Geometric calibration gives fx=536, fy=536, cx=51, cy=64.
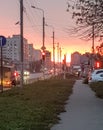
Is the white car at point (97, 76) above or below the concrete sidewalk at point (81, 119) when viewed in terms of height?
above

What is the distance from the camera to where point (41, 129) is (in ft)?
46.9

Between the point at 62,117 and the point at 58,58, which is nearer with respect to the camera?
the point at 62,117

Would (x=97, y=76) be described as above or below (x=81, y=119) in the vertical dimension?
above

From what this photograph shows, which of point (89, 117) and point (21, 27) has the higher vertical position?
point (21, 27)

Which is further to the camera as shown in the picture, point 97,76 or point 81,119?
point 97,76

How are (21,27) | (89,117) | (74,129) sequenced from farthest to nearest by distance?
(21,27) < (89,117) < (74,129)

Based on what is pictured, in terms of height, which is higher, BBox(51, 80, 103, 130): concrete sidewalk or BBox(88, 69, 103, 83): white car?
BBox(88, 69, 103, 83): white car

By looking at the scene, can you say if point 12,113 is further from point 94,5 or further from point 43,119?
point 94,5

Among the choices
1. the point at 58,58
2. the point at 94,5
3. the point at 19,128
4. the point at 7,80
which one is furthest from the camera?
the point at 58,58

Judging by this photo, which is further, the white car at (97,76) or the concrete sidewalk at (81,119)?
the white car at (97,76)

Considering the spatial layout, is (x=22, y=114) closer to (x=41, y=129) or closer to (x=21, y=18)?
(x=41, y=129)

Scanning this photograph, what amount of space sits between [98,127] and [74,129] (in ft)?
2.69

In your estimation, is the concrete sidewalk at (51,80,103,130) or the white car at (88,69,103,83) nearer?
the concrete sidewalk at (51,80,103,130)

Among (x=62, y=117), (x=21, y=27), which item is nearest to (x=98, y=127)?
(x=62, y=117)
